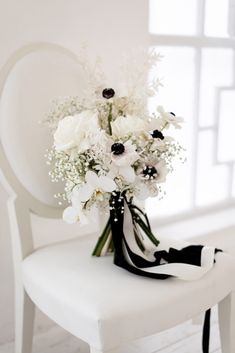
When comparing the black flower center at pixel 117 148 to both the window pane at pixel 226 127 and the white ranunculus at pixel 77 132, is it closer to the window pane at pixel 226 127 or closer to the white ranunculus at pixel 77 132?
the white ranunculus at pixel 77 132

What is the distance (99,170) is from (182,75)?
1.09 meters

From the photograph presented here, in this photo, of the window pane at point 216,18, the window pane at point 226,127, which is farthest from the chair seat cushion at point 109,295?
the window pane at point 216,18

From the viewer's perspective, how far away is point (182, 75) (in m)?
2.13

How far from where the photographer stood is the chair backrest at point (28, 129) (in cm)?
133

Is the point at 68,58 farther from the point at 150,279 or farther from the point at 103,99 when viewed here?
the point at 150,279

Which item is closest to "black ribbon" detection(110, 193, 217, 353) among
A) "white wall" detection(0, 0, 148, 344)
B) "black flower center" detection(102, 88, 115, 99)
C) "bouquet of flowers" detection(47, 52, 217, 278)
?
"bouquet of flowers" detection(47, 52, 217, 278)

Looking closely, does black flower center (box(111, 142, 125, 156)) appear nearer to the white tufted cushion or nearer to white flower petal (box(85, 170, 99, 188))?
white flower petal (box(85, 170, 99, 188))

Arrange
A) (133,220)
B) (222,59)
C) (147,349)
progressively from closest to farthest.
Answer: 1. (133,220)
2. (147,349)
3. (222,59)

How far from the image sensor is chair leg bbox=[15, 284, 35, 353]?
1.37m

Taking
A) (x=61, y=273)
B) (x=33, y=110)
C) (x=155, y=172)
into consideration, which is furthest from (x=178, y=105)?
(x=61, y=273)

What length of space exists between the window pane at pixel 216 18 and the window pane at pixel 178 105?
0.52 ft

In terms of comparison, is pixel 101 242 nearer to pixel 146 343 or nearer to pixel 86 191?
pixel 86 191

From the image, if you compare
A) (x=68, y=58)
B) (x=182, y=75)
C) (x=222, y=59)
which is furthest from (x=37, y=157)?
(x=222, y=59)

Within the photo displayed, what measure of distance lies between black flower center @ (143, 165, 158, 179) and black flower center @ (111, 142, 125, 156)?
8cm
